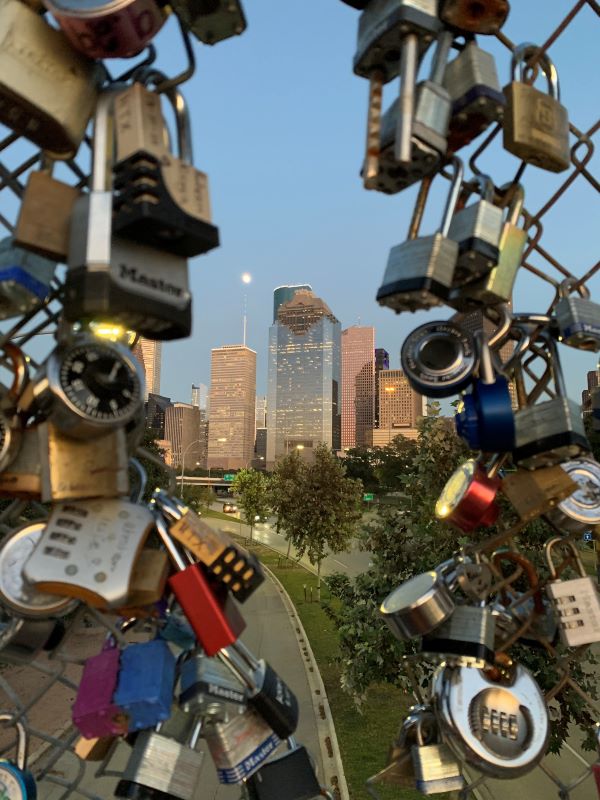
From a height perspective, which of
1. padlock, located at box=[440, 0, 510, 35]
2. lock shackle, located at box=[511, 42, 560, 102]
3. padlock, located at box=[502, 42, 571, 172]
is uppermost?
lock shackle, located at box=[511, 42, 560, 102]

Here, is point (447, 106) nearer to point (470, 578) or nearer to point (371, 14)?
point (371, 14)

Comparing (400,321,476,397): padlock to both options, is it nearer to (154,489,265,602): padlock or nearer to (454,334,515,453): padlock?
(454,334,515,453): padlock

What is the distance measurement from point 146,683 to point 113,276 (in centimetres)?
76

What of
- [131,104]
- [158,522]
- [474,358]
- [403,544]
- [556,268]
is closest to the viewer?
[131,104]

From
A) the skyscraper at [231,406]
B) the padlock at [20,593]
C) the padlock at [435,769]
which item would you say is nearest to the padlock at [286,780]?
the padlock at [435,769]

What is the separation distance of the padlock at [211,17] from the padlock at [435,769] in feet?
5.84

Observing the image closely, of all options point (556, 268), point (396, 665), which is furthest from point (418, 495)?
point (556, 268)

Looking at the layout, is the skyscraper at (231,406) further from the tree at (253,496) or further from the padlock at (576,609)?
the padlock at (576,609)

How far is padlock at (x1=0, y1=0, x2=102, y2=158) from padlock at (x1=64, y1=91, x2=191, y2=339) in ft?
0.22

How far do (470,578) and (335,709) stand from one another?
7923 mm

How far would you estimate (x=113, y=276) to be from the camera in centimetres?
91

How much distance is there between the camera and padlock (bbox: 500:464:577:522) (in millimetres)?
1438

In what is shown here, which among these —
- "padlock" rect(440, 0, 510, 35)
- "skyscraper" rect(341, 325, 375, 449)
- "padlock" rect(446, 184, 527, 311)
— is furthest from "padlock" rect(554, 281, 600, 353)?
"skyscraper" rect(341, 325, 375, 449)

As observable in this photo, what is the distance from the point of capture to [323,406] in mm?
148625
